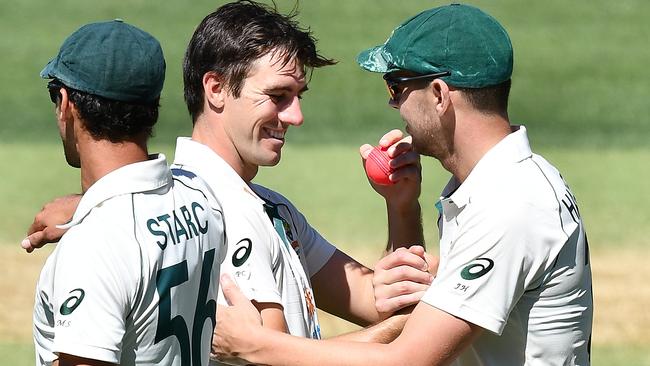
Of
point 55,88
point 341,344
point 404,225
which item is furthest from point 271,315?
point 404,225

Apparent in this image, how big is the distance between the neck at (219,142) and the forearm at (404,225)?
2.97ft

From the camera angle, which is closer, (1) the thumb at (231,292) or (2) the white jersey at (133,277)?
(2) the white jersey at (133,277)

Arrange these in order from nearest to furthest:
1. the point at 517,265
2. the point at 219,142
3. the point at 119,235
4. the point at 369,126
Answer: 1. the point at 119,235
2. the point at 517,265
3. the point at 219,142
4. the point at 369,126

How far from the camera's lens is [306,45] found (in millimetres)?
5180

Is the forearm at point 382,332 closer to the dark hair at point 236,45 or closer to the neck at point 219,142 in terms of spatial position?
the neck at point 219,142

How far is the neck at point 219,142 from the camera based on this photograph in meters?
5.11

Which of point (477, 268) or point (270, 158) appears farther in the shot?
point (270, 158)

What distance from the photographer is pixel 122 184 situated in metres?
3.96

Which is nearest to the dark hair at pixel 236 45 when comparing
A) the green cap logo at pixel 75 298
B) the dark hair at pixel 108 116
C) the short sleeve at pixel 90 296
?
the dark hair at pixel 108 116

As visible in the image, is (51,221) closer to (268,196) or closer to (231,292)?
(231,292)

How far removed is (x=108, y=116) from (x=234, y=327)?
39.2 inches

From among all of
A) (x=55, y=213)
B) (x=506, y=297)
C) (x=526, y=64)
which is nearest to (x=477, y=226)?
(x=506, y=297)

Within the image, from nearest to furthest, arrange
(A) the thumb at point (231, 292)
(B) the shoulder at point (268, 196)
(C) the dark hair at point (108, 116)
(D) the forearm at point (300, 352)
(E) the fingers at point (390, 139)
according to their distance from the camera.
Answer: (C) the dark hair at point (108, 116) → (D) the forearm at point (300, 352) → (A) the thumb at point (231, 292) → (B) the shoulder at point (268, 196) → (E) the fingers at point (390, 139)

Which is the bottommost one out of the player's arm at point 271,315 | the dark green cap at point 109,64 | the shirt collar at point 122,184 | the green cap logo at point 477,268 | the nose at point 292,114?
the player's arm at point 271,315
